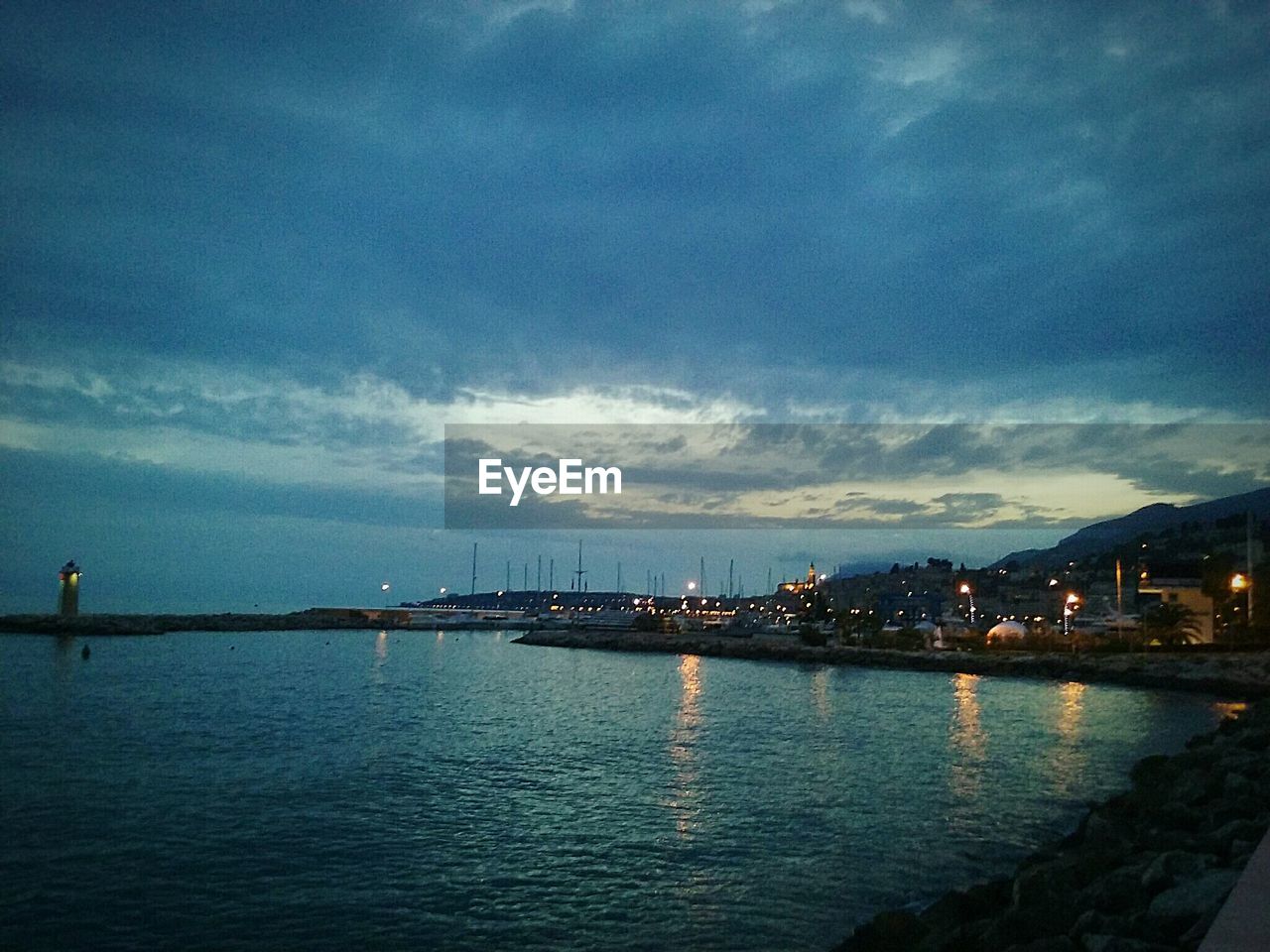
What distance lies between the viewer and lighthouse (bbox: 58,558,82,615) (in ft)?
304

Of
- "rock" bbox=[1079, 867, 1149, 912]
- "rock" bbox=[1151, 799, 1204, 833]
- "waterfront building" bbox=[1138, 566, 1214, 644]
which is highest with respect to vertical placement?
"waterfront building" bbox=[1138, 566, 1214, 644]

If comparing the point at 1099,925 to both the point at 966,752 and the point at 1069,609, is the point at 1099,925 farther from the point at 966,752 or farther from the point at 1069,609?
the point at 1069,609

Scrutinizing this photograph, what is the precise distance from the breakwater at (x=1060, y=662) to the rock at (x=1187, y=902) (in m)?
40.8

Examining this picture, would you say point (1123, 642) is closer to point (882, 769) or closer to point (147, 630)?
point (882, 769)

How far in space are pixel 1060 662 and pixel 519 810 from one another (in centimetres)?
4796

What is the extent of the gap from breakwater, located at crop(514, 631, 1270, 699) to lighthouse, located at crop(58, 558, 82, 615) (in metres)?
56.7

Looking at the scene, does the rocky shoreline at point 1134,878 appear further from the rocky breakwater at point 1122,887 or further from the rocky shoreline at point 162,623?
the rocky shoreline at point 162,623

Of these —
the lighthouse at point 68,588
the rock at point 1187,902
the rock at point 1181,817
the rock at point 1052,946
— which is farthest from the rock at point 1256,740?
the lighthouse at point 68,588

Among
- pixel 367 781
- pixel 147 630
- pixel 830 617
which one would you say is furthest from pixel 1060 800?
pixel 147 630

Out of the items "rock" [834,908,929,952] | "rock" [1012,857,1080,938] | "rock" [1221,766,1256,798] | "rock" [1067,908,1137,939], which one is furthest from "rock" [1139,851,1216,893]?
"rock" [1221,766,1256,798]

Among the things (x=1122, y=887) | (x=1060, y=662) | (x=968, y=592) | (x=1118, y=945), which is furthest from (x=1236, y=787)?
(x=968, y=592)

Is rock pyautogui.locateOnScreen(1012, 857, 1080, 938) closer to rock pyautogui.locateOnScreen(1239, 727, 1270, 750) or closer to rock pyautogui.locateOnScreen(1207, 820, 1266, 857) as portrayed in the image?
rock pyautogui.locateOnScreen(1207, 820, 1266, 857)

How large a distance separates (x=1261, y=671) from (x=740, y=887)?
43.5 m

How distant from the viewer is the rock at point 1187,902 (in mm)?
7883
